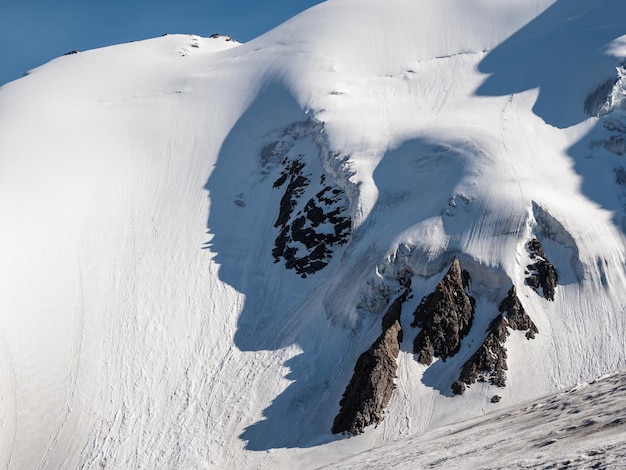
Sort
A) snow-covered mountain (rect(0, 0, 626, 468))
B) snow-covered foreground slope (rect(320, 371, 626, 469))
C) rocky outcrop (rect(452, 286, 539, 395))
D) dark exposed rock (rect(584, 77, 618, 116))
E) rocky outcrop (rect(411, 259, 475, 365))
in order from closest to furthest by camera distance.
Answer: snow-covered foreground slope (rect(320, 371, 626, 469)) → rocky outcrop (rect(452, 286, 539, 395)) → snow-covered mountain (rect(0, 0, 626, 468)) → rocky outcrop (rect(411, 259, 475, 365)) → dark exposed rock (rect(584, 77, 618, 116))

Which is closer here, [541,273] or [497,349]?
[497,349]

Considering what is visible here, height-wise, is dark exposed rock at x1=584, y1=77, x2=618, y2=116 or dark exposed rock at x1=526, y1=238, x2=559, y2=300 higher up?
dark exposed rock at x1=584, y1=77, x2=618, y2=116

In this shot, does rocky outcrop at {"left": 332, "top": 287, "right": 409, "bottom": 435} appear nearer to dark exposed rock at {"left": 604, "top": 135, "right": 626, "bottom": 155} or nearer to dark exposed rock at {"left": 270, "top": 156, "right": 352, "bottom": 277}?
dark exposed rock at {"left": 270, "top": 156, "right": 352, "bottom": 277}

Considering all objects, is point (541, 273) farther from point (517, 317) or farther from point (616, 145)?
point (616, 145)

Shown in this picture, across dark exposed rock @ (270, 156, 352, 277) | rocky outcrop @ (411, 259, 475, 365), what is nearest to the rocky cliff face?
dark exposed rock @ (270, 156, 352, 277)

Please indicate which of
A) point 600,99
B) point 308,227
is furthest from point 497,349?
point 600,99

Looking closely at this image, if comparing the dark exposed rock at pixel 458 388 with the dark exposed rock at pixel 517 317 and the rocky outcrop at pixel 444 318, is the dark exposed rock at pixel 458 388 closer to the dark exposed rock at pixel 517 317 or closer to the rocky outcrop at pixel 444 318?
the rocky outcrop at pixel 444 318
